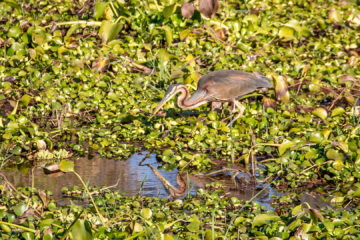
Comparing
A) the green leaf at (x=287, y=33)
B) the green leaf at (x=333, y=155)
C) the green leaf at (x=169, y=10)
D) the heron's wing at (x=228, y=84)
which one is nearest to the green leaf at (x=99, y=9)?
the green leaf at (x=169, y=10)

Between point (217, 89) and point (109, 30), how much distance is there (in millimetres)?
1701

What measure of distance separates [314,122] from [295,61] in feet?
4.61

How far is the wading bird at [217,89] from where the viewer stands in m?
6.10

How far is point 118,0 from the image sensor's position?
7.55 metres

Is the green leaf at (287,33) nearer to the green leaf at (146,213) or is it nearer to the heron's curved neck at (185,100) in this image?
the heron's curved neck at (185,100)

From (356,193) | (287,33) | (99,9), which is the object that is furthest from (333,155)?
(99,9)

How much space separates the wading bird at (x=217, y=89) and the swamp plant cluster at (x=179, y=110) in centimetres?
18

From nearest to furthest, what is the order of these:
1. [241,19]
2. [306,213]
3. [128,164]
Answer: [306,213] < [128,164] < [241,19]

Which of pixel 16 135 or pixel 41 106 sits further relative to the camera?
pixel 41 106

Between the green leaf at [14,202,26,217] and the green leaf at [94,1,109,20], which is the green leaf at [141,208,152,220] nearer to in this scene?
the green leaf at [14,202,26,217]

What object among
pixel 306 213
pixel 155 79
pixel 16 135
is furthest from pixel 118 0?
pixel 306 213

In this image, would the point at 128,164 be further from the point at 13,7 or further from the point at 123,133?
the point at 13,7

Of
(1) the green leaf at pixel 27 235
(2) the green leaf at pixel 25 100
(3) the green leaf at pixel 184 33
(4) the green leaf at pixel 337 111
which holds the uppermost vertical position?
(1) the green leaf at pixel 27 235

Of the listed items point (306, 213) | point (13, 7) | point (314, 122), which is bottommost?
point (314, 122)
